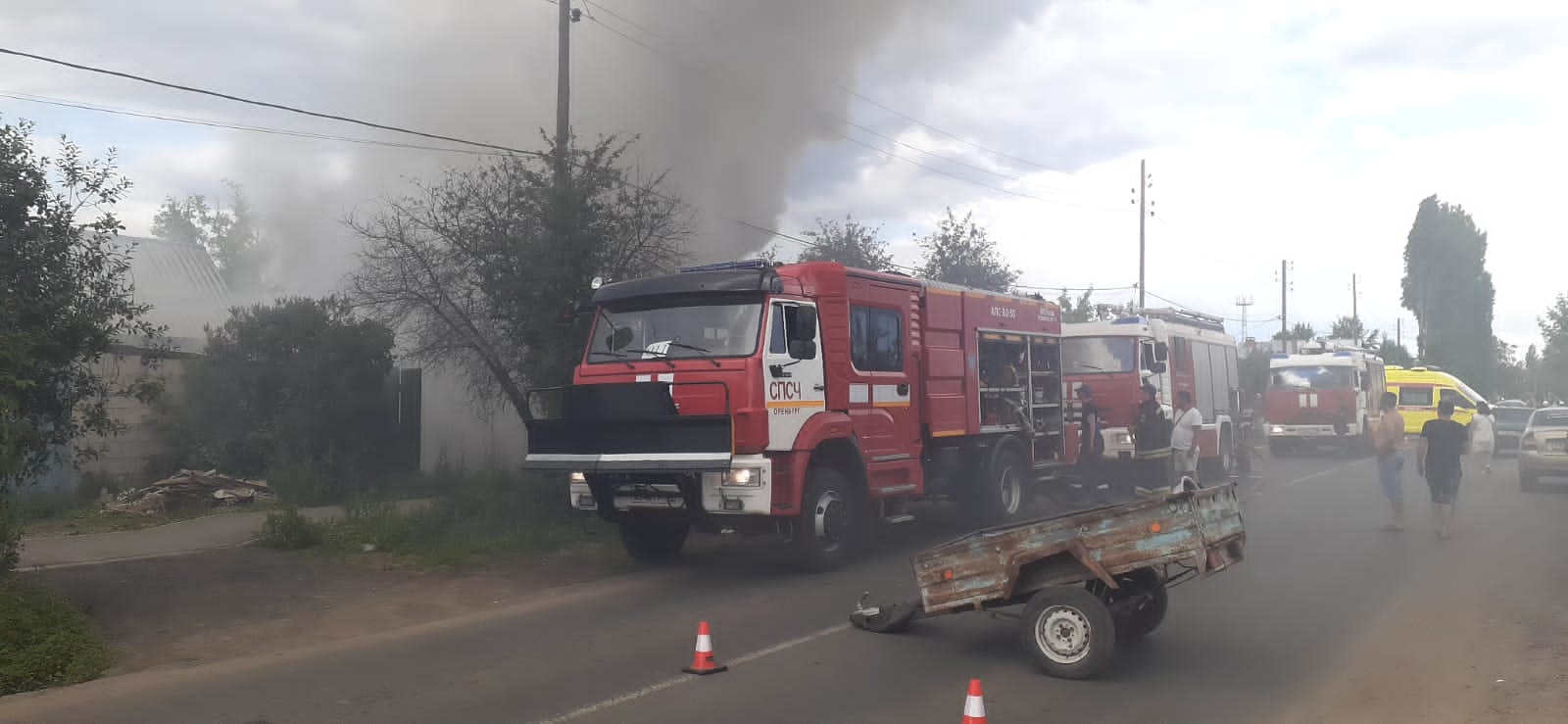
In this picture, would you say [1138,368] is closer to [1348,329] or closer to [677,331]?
[677,331]

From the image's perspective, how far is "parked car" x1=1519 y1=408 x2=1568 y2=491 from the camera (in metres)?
18.4

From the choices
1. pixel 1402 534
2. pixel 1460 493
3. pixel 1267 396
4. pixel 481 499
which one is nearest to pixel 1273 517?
pixel 1402 534

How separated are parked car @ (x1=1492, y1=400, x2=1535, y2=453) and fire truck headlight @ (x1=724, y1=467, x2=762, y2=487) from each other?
88.0 ft

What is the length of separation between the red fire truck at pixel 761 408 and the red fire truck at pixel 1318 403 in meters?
19.4

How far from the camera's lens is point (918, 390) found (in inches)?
479

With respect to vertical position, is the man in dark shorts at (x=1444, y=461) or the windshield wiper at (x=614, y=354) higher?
the windshield wiper at (x=614, y=354)

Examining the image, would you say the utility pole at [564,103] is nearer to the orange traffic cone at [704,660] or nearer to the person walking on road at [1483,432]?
the orange traffic cone at [704,660]

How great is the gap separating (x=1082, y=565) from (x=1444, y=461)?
8.36 meters

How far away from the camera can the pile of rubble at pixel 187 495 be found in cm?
1447

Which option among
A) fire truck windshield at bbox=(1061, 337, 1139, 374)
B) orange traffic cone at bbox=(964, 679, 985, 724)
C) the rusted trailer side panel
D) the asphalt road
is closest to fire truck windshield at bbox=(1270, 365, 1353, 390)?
fire truck windshield at bbox=(1061, 337, 1139, 374)

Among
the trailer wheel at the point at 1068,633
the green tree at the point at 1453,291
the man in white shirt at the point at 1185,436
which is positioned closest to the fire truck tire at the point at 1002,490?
the man in white shirt at the point at 1185,436

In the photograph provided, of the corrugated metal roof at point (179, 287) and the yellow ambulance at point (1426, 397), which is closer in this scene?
the corrugated metal roof at point (179, 287)

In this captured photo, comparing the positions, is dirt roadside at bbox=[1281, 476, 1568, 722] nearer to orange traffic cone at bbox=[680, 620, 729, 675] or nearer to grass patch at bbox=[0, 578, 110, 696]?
orange traffic cone at bbox=[680, 620, 729, 675]

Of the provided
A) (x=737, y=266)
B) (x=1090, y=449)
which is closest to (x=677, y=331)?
(x=737, y=266)
